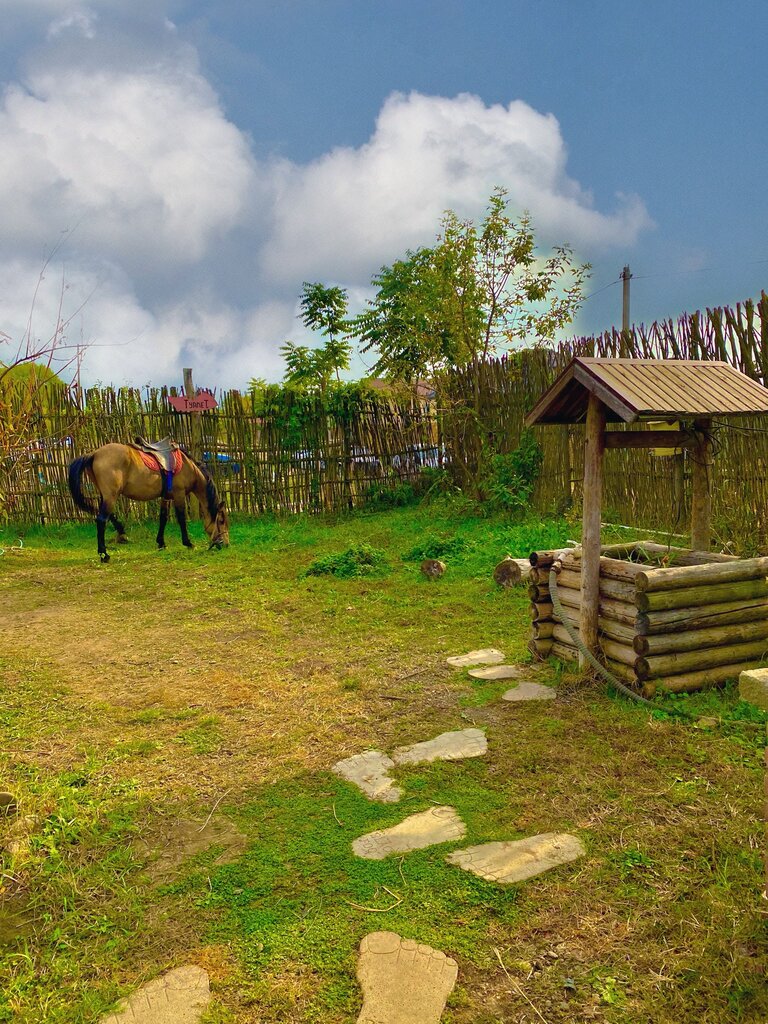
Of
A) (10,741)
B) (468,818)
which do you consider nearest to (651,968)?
(468,818)

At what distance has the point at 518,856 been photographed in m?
2.53

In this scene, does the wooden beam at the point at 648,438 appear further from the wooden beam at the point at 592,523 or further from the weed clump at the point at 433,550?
the weed clump at the point at 433,550

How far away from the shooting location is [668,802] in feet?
9.33

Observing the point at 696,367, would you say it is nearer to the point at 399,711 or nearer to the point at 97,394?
the point at 399,711

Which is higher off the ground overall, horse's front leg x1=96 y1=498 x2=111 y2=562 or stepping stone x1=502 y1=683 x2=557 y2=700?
horse's front leg x1=96 y1=498 x2=111 y2=562

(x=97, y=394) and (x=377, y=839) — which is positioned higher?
(x=97, y=394)

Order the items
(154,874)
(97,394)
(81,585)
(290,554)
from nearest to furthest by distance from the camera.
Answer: (154,874) → (81,585) → (290,554) → (97,394)

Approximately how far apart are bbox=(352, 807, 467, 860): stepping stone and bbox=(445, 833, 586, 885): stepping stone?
13cm

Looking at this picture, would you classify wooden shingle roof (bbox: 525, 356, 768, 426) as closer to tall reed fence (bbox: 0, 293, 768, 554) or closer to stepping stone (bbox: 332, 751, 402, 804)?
stepping stone (bbox: 332, 751, 402, 804)

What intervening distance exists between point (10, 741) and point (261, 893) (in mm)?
1992

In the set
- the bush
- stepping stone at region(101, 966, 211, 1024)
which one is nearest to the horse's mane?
the bush

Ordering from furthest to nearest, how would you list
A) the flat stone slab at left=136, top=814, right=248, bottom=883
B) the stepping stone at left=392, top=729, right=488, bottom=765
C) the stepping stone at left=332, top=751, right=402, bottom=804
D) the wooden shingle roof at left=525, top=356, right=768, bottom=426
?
the wooden shingle roof at left=525, top=356, right=768, bottom=426
the stepping stone at left=392, top=729, right=488, bottom=765
the stepping stone at left=332, top=751, right=402, bottom=804
the flat stone slab at left=136, top=814, right=248, bottom=883

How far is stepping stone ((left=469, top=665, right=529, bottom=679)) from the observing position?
440 cm

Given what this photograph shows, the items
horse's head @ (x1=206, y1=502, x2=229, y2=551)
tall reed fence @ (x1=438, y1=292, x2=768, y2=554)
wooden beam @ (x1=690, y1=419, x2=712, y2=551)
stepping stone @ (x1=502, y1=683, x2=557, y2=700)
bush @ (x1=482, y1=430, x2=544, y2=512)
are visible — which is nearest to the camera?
stepping stone @ (x1=502, y1=683, x2=557, y2=700)
